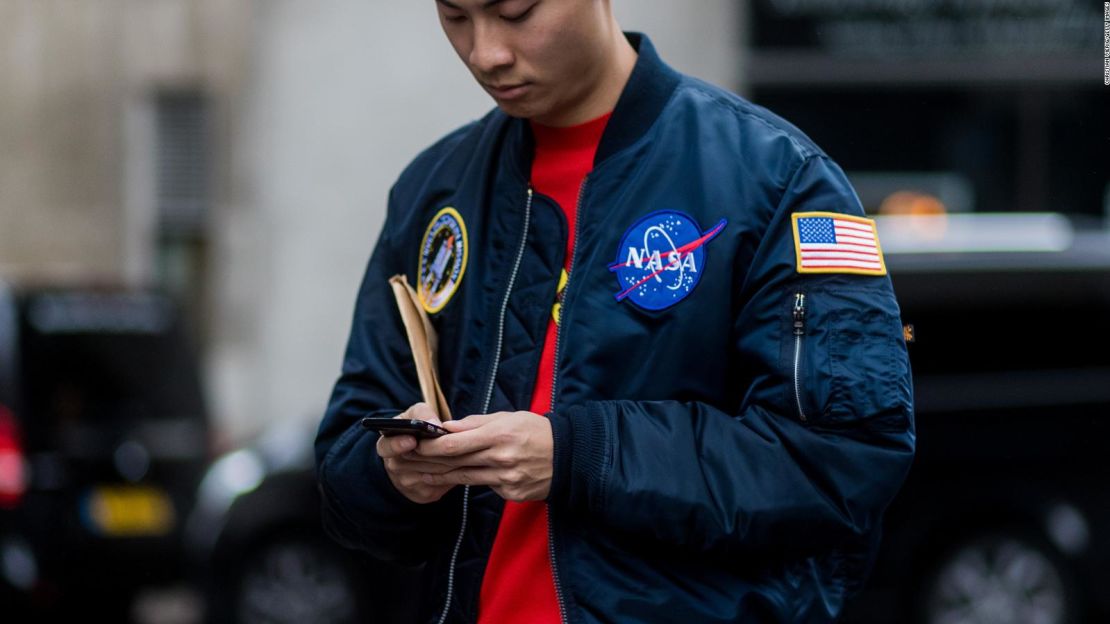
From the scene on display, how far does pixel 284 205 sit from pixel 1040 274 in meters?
4.48

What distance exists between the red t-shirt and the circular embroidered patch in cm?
13

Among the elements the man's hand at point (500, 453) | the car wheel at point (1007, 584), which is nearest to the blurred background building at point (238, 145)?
the car wheel at point (1007, 584)

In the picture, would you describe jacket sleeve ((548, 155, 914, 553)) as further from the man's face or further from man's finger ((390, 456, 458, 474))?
the man's face

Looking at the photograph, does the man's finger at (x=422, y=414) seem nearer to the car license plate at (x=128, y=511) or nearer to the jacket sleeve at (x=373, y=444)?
the jacket sleeve at (x=373, y=444)

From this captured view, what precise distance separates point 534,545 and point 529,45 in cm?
59

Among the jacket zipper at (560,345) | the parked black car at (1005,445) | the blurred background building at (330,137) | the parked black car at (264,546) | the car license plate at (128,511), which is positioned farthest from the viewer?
the blurred background building at (330,137)

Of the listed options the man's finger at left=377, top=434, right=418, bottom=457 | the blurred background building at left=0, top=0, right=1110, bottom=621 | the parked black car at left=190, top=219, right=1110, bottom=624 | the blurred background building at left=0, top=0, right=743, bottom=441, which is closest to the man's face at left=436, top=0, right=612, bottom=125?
the man's finger at left=377, top=434, right=418, bottom=457

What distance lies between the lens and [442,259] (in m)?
2.21

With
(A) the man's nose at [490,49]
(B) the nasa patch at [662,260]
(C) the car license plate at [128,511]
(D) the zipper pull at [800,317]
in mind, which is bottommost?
(C) the car license plate at [128,511]

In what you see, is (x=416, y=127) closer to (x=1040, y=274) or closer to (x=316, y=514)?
(x=316, y=514)

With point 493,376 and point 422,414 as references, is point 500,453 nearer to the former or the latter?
point 422,414

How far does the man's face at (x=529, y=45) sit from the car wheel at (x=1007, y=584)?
17.2 ft

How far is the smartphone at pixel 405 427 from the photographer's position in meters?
1.89

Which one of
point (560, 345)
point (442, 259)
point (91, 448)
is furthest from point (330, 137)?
point (560, 345)
